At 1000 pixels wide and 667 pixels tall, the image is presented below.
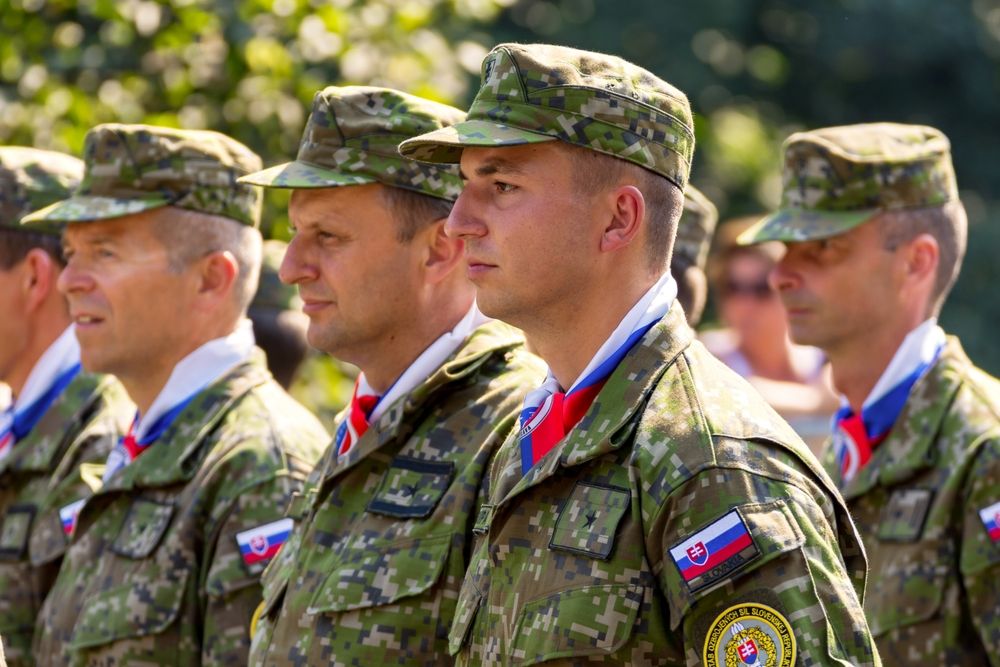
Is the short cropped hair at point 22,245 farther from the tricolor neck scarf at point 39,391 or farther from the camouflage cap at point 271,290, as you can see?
the camouflage cap at point 271,290

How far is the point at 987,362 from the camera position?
1482 centimetres

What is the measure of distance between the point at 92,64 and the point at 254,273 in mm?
2170

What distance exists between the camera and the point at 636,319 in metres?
3.52

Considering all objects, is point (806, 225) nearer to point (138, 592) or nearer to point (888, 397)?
point (888, 397)

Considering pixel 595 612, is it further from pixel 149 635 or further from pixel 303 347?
pixel 303 347

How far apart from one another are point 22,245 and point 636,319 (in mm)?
3400

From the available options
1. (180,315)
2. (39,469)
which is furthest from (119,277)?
(39,469)

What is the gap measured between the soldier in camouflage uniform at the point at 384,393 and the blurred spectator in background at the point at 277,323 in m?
2.24

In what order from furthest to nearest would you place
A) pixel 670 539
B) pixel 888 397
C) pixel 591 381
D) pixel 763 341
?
pixel 763 341 → pixel 888 397 → pixel 591 381 → pixel 670 539

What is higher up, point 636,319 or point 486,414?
point 636,319

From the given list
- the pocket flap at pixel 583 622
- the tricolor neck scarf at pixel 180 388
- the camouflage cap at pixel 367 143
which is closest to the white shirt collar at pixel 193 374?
the tricolor neck scarf at pixel 180 388

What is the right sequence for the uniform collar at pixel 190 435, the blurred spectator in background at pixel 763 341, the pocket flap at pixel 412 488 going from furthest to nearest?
the blurred spectator in background at pixel 763 341, the uniform collar at pixel 190 435, the pocket flap at pixel 412 488

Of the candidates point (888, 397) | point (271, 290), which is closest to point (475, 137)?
point (888, 397)

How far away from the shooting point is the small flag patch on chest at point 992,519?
4.85 m
